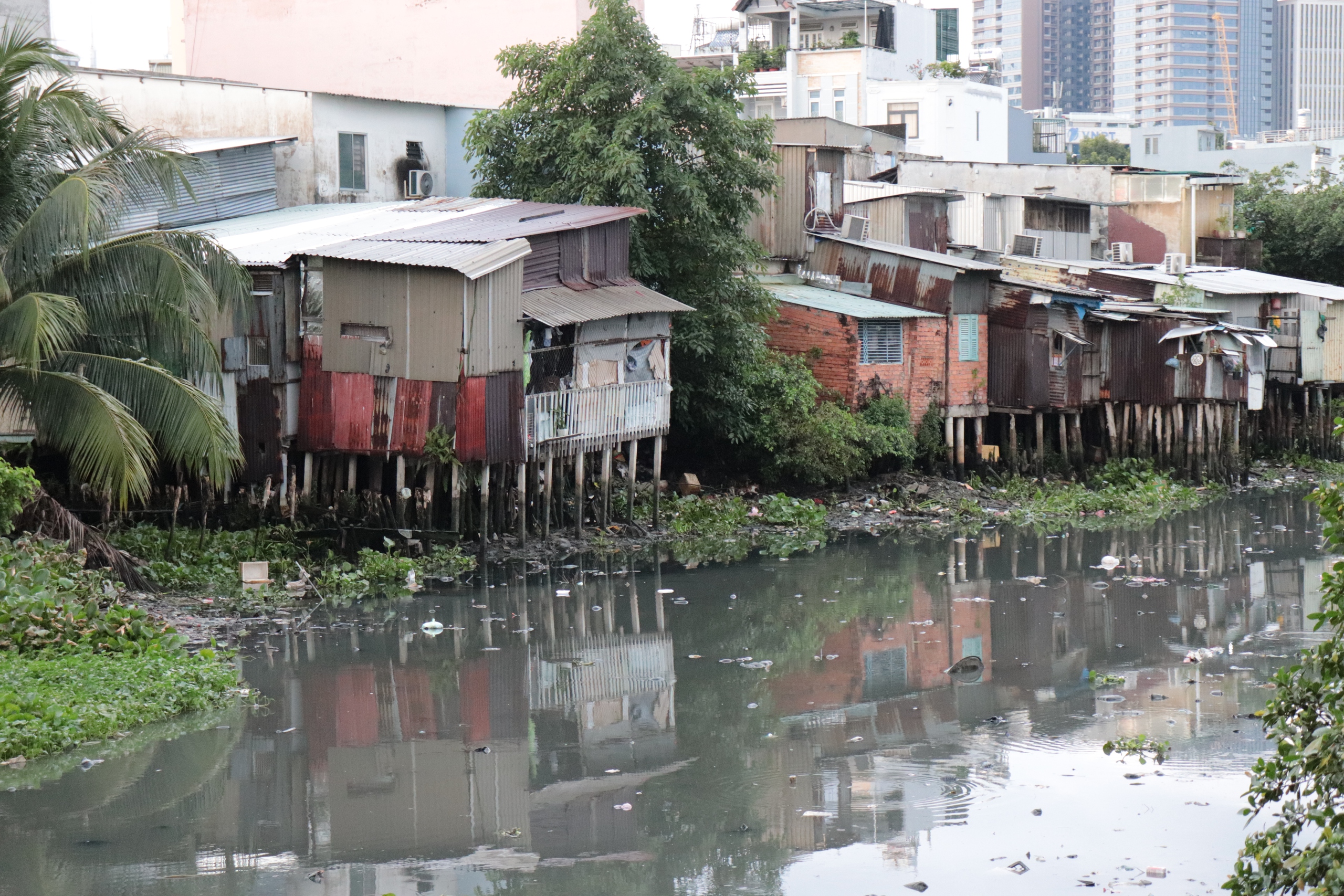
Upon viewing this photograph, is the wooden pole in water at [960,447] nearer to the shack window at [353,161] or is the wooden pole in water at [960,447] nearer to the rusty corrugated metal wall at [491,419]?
the rusty corrugated metal wall at [491,419]

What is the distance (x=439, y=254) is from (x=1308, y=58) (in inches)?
5150

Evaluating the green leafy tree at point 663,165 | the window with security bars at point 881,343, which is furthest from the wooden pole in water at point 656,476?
the window with security bars at point 881,343

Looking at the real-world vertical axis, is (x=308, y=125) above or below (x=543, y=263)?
above

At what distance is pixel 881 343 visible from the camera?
23.8 metres

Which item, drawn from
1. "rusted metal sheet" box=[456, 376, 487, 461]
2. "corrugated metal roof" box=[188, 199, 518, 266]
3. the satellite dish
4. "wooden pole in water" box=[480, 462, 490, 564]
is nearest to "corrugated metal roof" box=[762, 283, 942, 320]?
"corrugated metal roof" box=[188, 199, 518, 266]

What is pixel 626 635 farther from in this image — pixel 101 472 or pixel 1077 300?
pixel 1077 300

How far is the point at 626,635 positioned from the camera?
48.7 feet

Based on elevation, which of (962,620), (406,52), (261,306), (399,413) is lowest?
(962,620)

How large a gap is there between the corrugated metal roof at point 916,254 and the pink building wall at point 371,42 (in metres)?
6.75

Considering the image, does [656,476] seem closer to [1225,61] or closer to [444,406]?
[444,406]

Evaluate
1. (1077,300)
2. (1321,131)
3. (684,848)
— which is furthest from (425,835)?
(1321,131)

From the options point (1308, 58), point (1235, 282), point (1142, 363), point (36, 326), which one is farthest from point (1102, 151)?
point (1308, 58)

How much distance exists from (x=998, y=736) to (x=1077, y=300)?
15.7 metres

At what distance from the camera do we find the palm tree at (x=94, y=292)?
39.8 ft
